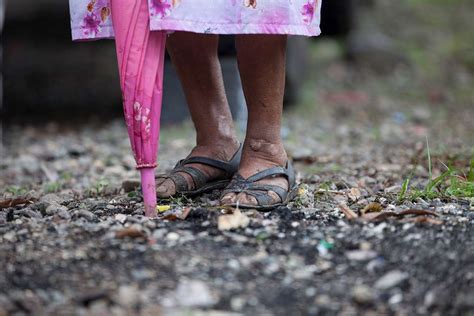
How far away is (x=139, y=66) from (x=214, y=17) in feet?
0.85

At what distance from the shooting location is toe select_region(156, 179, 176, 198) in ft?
8.18

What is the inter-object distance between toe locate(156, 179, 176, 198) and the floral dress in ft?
1.68

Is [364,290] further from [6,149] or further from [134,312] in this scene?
[6,149]

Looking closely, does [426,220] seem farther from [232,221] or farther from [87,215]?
[87,215]

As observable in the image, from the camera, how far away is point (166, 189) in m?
2.50

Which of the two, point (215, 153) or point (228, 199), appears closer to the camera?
point (228, 199)

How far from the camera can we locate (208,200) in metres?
2.55

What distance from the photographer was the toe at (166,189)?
8.18ft

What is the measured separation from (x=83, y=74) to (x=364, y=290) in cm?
507

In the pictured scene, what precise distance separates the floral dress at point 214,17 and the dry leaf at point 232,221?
0.52 m

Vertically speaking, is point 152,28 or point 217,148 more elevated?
point 152,28

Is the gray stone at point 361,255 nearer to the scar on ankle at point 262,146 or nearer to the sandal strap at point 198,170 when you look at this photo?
the scar on ankle at point 262,146

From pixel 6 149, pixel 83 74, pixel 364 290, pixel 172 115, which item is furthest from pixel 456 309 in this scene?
pixel 83 74

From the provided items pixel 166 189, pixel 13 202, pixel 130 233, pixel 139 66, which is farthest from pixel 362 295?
pixel 13 202
